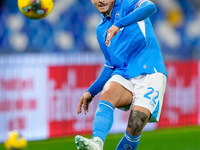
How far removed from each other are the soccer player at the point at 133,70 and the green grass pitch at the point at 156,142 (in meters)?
3.24

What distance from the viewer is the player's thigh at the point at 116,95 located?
427 cm

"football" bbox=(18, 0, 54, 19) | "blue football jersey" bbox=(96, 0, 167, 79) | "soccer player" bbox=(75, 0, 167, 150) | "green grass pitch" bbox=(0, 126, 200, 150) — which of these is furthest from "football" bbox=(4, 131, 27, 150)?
"blue football jersey" bbox=(96, 0, 167, 79)

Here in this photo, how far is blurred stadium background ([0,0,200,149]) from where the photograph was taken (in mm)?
8312

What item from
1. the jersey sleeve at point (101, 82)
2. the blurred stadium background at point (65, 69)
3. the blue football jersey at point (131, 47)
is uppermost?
the blue football jersey at point (131, 47)

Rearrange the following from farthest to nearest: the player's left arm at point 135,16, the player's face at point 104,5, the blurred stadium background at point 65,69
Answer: the blurred stadium background at point 65,69, the player's face at point 104,5, the player's left arm at point 135,16

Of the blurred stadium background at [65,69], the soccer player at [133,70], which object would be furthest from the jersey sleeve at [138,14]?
the blurred stadium background at [65,69]

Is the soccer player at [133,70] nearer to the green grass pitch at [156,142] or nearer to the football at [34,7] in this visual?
the football at [34,7]

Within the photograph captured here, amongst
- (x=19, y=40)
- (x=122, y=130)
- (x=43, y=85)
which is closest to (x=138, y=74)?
(x=43, y=85)

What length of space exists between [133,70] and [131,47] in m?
0.23

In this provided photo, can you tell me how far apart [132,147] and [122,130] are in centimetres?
491

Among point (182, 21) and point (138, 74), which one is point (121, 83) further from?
point (182, 21)

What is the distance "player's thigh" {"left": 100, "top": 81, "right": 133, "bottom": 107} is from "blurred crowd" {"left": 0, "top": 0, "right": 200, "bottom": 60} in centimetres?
724

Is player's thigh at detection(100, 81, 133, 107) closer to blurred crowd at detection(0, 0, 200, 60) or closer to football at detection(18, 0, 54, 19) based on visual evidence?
football at detection(18, 0, 54, 19)

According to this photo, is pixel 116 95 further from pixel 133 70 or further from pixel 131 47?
pixel 131 47
